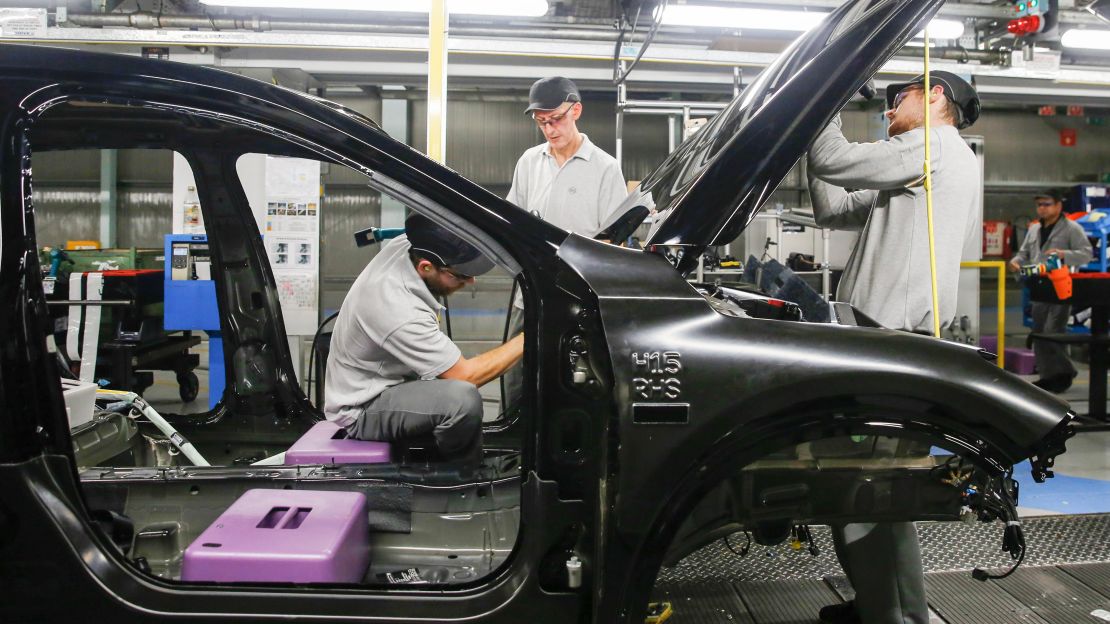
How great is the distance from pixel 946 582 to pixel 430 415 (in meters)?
1.97

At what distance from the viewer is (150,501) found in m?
2.09

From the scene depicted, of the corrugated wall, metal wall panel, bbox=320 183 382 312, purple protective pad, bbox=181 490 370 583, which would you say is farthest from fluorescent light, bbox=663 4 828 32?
metal wall panel, bbox=320 183 382 312

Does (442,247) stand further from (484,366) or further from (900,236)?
(900,236)

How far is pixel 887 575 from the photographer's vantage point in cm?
194

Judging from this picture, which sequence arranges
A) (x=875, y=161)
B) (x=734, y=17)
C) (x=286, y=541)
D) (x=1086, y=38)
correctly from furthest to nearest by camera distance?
(x=1086, y=38), (x=734, y=17), (x=875, y=161), (x=286, y=541)

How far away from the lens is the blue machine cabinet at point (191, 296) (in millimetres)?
4902

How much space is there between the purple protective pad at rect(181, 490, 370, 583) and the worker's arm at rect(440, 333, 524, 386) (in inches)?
24.6

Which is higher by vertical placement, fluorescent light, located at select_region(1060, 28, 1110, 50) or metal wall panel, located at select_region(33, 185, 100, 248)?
fluorescent light, located at select_region(1060, 28, 1110, 50)

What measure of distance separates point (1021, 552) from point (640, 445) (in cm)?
87

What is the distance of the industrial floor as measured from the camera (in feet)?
7.55

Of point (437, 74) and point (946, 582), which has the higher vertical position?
point (437, 74)

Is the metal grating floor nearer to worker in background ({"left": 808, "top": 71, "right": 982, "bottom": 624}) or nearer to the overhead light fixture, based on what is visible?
worker in background ({"left": 808, "top": 71, "right": 982, "bottom": 624})

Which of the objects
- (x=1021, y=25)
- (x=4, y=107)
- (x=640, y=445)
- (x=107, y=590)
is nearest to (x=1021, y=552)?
(x=640, y=445)

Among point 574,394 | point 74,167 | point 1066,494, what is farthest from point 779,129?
point 74,167
